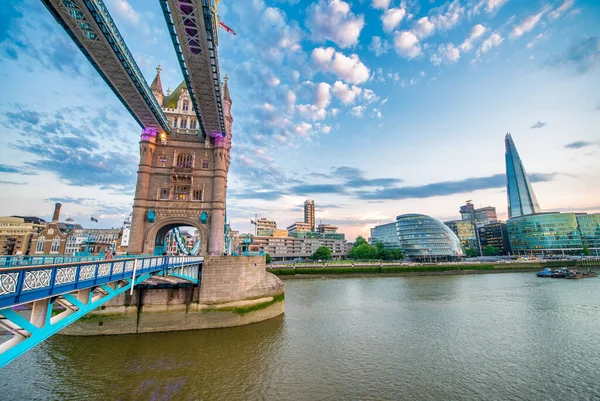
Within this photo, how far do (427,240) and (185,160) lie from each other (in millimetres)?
100550

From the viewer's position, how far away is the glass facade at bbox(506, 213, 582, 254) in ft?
413

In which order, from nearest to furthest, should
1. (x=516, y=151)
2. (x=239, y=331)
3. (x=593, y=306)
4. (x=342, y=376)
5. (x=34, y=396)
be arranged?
1. (x=34, y=396)
2. (x=342, y=376)
3. (x=239, y=331)
4. (x=593, y=306)
5. (x=516, y=151)

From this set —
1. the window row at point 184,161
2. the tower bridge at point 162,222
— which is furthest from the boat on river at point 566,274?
the window row at point 184,161

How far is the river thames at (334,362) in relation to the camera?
41.7 ft

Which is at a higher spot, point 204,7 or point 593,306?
point 204,7

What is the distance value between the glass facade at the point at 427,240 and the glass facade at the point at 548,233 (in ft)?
193

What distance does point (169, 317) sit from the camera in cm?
2166

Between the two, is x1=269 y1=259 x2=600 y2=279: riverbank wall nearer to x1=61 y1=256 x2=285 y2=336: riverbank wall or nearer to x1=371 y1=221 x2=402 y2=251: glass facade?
x1=61 y1=256 x2=285 y2=336: riverbank wall

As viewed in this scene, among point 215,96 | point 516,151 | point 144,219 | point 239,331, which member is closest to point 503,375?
point 239,331

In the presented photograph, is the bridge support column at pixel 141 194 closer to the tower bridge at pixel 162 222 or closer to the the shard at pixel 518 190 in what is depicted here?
the tower bridge at pixel 162 222

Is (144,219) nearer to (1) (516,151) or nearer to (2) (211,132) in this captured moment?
(2) (211,132)

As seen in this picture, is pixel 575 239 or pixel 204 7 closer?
pixel 204 7

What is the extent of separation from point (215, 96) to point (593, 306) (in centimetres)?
5029

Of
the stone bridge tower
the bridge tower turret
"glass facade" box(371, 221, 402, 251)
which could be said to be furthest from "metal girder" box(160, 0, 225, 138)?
"glass facade" box(371, 221, 402, 251)
